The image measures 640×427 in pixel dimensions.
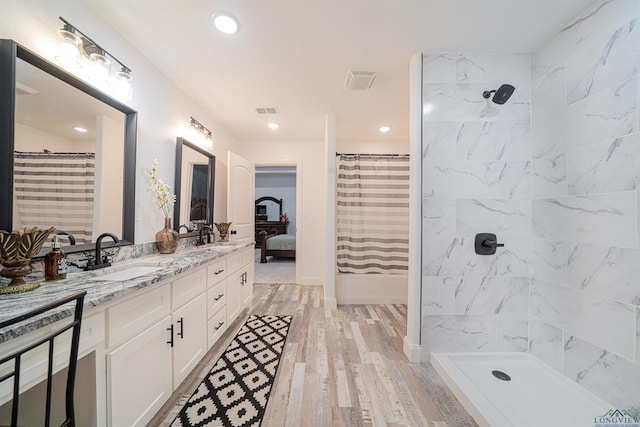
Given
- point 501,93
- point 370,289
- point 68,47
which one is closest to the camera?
point 68,47

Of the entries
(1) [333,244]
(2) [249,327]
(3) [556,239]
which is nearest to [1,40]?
(2) [249,327]

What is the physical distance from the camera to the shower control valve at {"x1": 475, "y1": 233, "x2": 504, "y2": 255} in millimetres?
1852

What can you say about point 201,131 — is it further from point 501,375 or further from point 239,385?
point 501,375

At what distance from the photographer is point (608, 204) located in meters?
1.38

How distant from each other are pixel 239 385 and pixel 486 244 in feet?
6.80

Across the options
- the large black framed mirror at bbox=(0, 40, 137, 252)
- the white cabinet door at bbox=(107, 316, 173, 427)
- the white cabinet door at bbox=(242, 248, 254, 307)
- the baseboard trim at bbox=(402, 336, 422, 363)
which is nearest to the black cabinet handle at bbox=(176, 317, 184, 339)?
the white cabinet door at bbox=(107, 316, 173, 427)

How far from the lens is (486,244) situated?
186cm

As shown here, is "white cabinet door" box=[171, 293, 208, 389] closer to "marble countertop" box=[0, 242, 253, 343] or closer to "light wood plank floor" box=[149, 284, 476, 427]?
"light wood plank floor" box=[149, 284, 476, 427]

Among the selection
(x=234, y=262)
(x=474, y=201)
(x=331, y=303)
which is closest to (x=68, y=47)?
(x=234, y=262)

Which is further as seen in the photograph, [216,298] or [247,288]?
[247,288]

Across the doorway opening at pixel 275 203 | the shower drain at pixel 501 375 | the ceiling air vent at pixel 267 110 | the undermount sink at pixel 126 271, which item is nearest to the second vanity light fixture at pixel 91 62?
the undermount sink at pixel 126 271

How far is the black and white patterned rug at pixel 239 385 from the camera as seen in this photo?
136 centimetres

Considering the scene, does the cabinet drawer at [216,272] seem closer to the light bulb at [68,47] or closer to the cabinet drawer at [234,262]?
the cabinet drawer at [234,262]

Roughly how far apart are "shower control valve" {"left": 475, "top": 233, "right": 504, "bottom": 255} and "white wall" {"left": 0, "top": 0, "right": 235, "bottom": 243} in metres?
2.66
